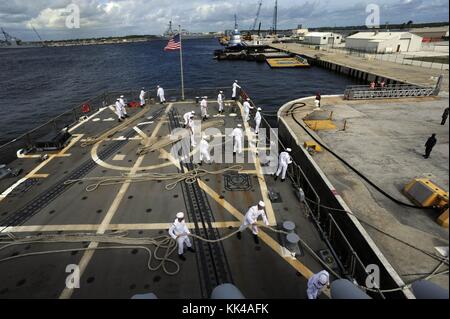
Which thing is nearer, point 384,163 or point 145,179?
point 145,179

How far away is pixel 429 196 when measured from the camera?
9.92 meters

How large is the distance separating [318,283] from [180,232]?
3.82 m

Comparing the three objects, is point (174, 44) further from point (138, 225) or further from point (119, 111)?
point (138, 225)

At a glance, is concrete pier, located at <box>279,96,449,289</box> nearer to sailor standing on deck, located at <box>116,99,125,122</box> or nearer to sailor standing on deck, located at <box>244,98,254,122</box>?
sailor standing on deck, located at <box>244,98,254,122</box>

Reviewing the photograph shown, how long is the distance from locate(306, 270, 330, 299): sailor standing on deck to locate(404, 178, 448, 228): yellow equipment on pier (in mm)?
6379

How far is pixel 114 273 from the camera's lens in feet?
23.9

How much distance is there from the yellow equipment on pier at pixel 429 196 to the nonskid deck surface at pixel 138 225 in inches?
187

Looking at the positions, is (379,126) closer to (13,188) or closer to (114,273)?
(114,273)

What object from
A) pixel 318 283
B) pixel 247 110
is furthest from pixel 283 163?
pixel 247 110

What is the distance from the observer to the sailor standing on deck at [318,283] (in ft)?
18.7

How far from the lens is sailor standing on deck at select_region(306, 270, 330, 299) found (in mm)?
5695

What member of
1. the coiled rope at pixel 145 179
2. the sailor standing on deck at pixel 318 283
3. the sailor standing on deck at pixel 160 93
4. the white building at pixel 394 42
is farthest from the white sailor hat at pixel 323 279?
the white building at pixel 394 42

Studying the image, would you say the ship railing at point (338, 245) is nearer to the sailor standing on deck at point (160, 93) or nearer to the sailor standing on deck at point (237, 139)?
the sailor standing on deck at point (237, 139)

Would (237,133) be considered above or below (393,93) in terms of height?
above
